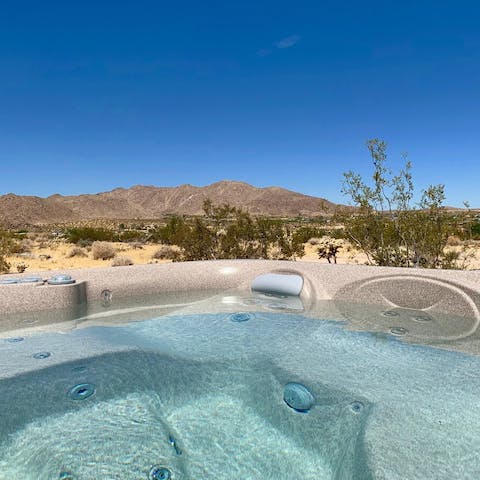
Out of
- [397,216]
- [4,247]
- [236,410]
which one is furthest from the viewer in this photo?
[4,247]

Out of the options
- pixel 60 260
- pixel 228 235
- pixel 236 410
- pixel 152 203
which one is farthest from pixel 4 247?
pixel 152 203

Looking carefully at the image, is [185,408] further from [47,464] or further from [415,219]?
[415,219]

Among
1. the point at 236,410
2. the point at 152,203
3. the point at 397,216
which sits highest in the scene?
the point at 152,203

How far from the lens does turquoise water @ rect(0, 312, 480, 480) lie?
207 centimetres

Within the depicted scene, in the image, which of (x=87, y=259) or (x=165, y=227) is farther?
(x=165, y=227)

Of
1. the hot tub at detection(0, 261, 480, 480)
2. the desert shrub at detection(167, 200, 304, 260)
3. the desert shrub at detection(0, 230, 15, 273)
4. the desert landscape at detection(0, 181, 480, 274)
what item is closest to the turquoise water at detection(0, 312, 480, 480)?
the hot tub at detection(0, 261, 480, 480)

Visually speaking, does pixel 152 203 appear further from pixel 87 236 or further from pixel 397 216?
pixel 397 216

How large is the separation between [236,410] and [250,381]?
412mm

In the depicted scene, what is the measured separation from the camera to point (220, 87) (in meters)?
15.8

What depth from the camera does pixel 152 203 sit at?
314 ft

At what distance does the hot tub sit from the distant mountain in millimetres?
47956

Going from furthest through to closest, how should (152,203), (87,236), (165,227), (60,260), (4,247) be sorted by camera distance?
(152,203) < (87,236) < (165,227) < (60,260) < (4,247)

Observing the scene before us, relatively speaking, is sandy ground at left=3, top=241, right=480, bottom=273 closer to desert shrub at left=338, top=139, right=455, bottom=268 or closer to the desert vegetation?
the desert vegetation

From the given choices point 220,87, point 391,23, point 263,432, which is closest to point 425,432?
point 263,432
